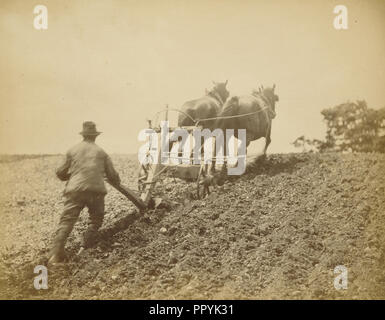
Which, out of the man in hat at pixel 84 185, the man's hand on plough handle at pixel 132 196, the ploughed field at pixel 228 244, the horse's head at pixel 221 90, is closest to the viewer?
the ploughed field at pixel 228 244

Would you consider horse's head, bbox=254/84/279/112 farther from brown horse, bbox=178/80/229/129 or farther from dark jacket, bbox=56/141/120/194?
dark jacket, bbox=56/141/120/194

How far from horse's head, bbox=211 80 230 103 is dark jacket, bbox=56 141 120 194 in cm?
272

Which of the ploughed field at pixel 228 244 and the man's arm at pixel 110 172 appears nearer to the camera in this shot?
the ploughed field at pixel 228 244

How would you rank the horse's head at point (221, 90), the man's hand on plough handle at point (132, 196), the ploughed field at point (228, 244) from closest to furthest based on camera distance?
the ploughed field at point (228, 244), the man's hand on plough handle at point (132, 196), the horse's head at point (221, 90)

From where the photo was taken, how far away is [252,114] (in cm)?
817

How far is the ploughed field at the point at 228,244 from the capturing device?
5355 mm

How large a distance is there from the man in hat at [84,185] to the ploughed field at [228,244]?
0.22m

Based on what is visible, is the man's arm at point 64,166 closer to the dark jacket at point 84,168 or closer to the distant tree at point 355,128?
the dark jacket at point 84,168

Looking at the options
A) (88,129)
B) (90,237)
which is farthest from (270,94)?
(90,237)

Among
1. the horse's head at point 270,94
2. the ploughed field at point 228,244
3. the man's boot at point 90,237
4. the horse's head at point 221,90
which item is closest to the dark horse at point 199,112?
the horse's head at point 221,90

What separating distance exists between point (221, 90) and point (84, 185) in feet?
10.7
